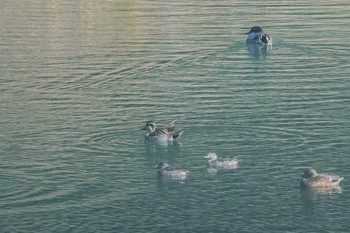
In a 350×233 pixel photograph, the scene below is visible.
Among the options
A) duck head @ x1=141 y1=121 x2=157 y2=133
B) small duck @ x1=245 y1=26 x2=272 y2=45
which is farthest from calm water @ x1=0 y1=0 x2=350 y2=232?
small duck @ x1=245 y1=26 x2=272 y2=45

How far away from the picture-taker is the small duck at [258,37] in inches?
2330

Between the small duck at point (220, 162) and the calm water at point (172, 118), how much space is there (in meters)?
0.24

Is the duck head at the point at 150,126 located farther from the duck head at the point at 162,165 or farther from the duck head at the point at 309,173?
the duck head at the point at 309,173

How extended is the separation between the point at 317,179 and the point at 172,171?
14.1 feet

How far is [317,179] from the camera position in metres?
33.4

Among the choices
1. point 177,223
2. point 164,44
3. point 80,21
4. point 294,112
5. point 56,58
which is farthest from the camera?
point 80,21

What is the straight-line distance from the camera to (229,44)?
60.5 m

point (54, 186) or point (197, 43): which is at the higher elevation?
point (197, 43)

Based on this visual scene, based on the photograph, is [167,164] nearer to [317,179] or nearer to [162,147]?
[162,147]

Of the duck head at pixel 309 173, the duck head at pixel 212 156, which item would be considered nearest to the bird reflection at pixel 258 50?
the duck head at pixel 212 156

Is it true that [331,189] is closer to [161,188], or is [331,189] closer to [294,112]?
[161,188]

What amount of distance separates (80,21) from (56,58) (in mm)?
15826

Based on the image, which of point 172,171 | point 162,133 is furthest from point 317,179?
point 162,133

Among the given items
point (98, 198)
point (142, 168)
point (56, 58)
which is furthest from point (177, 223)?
point (56, 58)
